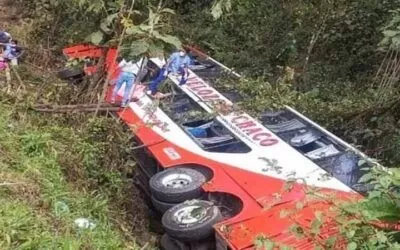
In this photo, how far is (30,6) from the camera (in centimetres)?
924

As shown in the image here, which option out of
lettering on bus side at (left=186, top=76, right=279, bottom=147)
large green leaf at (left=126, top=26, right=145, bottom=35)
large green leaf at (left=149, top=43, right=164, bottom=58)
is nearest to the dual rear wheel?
lettering on bus side at (left=186, top=76, right=279, bottom=147)

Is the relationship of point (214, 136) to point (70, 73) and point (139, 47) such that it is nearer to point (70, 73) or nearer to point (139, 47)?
point (139, 47)

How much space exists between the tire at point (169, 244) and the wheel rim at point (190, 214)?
198mm

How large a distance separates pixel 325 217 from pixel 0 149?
8.21ft

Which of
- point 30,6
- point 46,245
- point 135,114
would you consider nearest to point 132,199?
point 135,114

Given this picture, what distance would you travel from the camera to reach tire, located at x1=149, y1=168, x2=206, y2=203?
4738 millimetres

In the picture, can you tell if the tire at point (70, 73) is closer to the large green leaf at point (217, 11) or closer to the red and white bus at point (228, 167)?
the red and white bus at point (228, 167)

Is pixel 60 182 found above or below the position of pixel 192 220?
below

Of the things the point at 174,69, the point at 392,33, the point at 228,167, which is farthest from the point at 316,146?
the point at 174,69

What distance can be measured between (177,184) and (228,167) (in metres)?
0.44

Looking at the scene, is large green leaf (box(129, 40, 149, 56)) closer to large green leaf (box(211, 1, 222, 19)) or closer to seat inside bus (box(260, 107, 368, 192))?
large green leaf (box(211, 1, 222, 19))

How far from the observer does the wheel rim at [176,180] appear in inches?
191

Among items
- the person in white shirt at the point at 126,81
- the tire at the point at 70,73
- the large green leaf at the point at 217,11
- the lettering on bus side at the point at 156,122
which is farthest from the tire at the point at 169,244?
the tire at the point at 70,73

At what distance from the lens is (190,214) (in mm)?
4477
